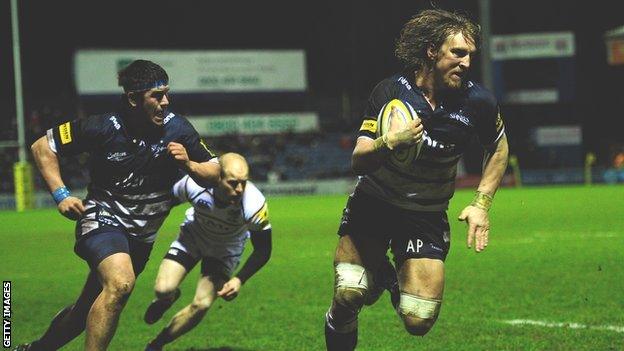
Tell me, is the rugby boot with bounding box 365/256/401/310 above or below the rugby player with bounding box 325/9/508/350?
below

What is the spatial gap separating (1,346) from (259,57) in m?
39.2

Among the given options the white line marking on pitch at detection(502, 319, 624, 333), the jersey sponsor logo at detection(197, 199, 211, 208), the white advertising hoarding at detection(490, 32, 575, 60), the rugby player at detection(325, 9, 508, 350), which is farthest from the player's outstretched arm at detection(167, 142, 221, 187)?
the white advertising hoarding at detection(490, 32, 575, 60)

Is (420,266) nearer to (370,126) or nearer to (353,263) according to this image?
(353,263)

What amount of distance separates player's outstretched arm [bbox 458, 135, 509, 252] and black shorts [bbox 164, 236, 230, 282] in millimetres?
2534

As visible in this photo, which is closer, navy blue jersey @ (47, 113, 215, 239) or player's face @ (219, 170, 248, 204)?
navy blue jersey @ (47, 113, 215, 239)

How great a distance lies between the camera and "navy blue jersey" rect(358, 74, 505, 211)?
6328 millimetres

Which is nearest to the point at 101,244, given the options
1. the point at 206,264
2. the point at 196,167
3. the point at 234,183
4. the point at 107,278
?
the point at 107,278

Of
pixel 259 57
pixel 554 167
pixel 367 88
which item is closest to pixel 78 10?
pixel 259 57

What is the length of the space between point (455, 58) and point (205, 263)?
3109 millimetres

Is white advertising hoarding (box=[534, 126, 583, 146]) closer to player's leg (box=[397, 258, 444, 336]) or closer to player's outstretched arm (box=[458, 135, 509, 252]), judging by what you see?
player's outstretched arm (box=[458, 135, 509, 252])

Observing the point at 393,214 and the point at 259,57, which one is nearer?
the point at 393,214

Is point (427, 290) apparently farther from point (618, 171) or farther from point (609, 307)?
point (618, 171)

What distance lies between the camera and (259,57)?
4691 cm

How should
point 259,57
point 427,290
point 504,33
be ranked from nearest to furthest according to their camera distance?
point 427,290 → point 259,57 → point 504,33
